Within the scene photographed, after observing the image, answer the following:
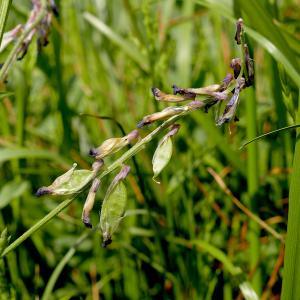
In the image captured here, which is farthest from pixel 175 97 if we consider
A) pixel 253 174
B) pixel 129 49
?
pixel 129 49

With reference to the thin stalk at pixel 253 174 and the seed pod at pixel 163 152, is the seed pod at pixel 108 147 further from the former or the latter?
the thin stalk at pixel 253 174

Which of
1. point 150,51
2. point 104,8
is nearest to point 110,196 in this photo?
point 150,51

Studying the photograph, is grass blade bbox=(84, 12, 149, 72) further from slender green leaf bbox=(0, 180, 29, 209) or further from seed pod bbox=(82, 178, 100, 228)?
seed pod bbox=(82, 178, 100, 228)

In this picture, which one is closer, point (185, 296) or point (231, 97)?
point (231, 97)

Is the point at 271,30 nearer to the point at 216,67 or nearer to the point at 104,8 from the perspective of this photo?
the point at 216,67

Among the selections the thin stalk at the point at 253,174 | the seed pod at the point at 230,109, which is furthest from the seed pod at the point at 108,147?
the thin stalk at the point at 253,174
